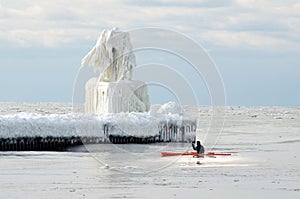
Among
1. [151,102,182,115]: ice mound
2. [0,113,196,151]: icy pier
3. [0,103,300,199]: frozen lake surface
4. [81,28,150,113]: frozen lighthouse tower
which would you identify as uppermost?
[81,28,150,113]: frozen lighthouse tower

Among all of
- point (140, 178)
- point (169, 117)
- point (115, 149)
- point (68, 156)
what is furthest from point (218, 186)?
point (169, 117)

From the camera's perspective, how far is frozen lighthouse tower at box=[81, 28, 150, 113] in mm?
47438

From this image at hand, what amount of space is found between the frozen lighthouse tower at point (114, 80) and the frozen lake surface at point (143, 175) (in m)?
9.23

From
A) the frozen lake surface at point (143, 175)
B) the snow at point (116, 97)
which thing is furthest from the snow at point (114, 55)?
the frozen lake surface at point (143, 175)

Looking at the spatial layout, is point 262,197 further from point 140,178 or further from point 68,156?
A: point 68,156

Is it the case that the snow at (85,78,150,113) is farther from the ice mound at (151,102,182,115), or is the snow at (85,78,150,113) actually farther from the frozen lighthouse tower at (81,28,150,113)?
the ice mound at (151,102,182,115)

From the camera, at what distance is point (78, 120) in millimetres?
40938

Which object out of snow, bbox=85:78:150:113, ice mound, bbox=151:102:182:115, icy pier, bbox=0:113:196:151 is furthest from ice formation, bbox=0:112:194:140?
ice mound, bbox=151:102:182:115

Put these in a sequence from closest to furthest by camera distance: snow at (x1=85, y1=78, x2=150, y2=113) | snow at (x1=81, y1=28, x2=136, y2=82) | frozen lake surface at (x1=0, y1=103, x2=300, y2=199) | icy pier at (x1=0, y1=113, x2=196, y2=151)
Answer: frozen lake surface at (x1=0, y1=103, x2=300, y2=199), icy pier at (x1=0, y1=113, x2=196, y2=151), snow at (x1=85, y1=78, x2=150, y2=113), snow at (x1=81, y1=28, x2=136, y2=82)

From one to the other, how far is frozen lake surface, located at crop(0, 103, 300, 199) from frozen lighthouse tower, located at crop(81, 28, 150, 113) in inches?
363

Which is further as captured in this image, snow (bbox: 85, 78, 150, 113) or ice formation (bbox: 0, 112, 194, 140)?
snow (bbox: 85, 78, 150, 113)

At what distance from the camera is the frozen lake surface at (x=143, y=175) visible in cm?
2169

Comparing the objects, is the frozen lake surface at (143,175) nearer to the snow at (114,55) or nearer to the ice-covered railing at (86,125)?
the ice-covered railing at (86,125)

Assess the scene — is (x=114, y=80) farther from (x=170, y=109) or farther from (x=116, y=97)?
(x=170, y=109)
